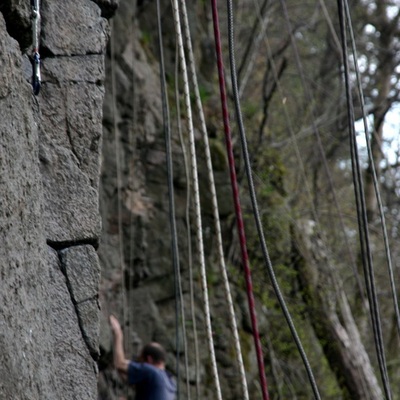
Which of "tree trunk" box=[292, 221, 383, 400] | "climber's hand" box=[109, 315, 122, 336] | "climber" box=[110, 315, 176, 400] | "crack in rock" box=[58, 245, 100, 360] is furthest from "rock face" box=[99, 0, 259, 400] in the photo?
"crack in rock" box=[58, 245, 100, 360]

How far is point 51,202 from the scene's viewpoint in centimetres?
304

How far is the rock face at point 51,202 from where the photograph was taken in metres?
2.57

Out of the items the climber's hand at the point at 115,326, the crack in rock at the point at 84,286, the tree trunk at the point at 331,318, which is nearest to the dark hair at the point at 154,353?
the climber's hand at the point at 115,326

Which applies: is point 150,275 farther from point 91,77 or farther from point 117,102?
point 91,77

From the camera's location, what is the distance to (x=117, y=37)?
809cm

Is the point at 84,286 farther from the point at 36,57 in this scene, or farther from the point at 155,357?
the point at 155,357

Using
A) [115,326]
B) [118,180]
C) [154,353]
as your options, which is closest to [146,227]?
[118,180]

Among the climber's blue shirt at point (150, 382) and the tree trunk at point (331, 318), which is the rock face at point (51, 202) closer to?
the climber's blue shirt at point (150, 382)

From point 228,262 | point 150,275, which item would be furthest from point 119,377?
point 228,262

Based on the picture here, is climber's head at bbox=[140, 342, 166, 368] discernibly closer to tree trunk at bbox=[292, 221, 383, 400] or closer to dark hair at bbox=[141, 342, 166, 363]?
Answer: dark hair at bbox=[141, 342, 166, 363]

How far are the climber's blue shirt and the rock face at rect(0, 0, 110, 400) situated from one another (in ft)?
12.0

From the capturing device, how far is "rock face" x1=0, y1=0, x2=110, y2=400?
257cm

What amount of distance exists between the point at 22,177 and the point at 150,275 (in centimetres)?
555

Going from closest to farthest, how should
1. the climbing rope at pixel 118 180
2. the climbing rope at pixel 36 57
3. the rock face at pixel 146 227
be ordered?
the climbing rope at pixel 36 57 < the climbing rope at pixel 118 180 < the rock face at pixel 146 227
